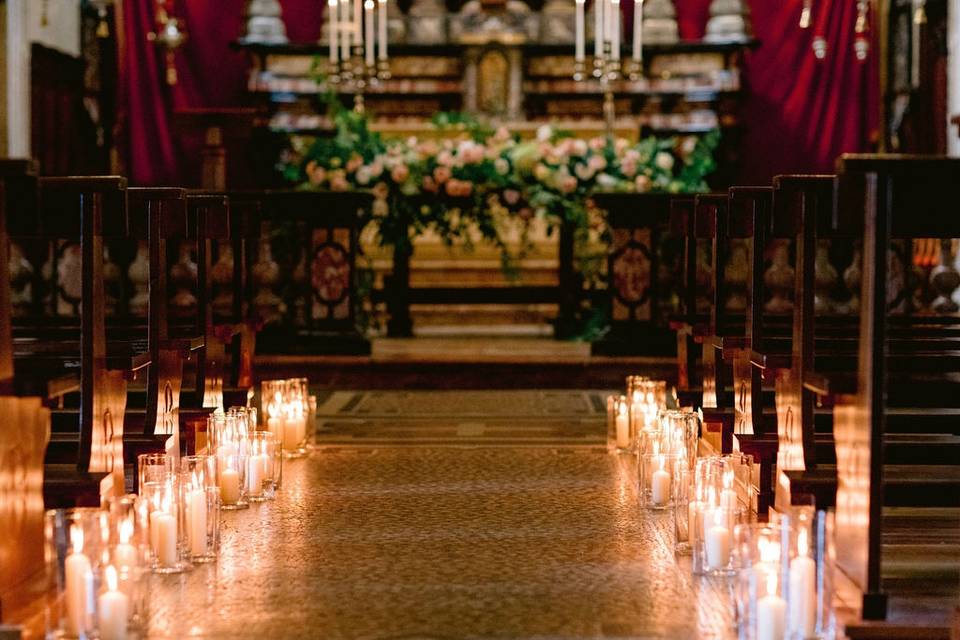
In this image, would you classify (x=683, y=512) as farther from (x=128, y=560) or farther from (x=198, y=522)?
(x=128, y=560)

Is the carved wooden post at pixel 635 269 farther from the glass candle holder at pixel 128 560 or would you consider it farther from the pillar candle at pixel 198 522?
the glass candle holder at pixel 128 560

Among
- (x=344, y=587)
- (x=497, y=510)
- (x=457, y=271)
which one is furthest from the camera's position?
(x=457, y=271)

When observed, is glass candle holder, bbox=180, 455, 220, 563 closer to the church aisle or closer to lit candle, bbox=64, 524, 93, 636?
the church aisle

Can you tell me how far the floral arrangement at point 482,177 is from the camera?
296 inches

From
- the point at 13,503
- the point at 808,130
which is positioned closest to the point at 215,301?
the point at 13,503

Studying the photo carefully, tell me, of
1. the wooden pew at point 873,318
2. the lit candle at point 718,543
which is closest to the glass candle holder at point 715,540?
the lit candle at point 718,543

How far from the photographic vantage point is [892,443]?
11.6ft

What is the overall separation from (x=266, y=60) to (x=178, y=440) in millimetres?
7868

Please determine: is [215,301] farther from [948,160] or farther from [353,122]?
[948,160]

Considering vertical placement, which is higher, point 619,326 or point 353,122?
point 353,122

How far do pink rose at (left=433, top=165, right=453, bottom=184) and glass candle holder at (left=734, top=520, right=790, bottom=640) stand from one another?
4.94 meters

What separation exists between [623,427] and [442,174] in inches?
111

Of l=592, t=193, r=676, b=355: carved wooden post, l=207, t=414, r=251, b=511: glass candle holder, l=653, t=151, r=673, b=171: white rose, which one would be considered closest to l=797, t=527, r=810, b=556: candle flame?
l=207, t=414, r=251, b=511: glass candle holder

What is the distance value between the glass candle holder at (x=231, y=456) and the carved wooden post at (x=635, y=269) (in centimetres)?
348
